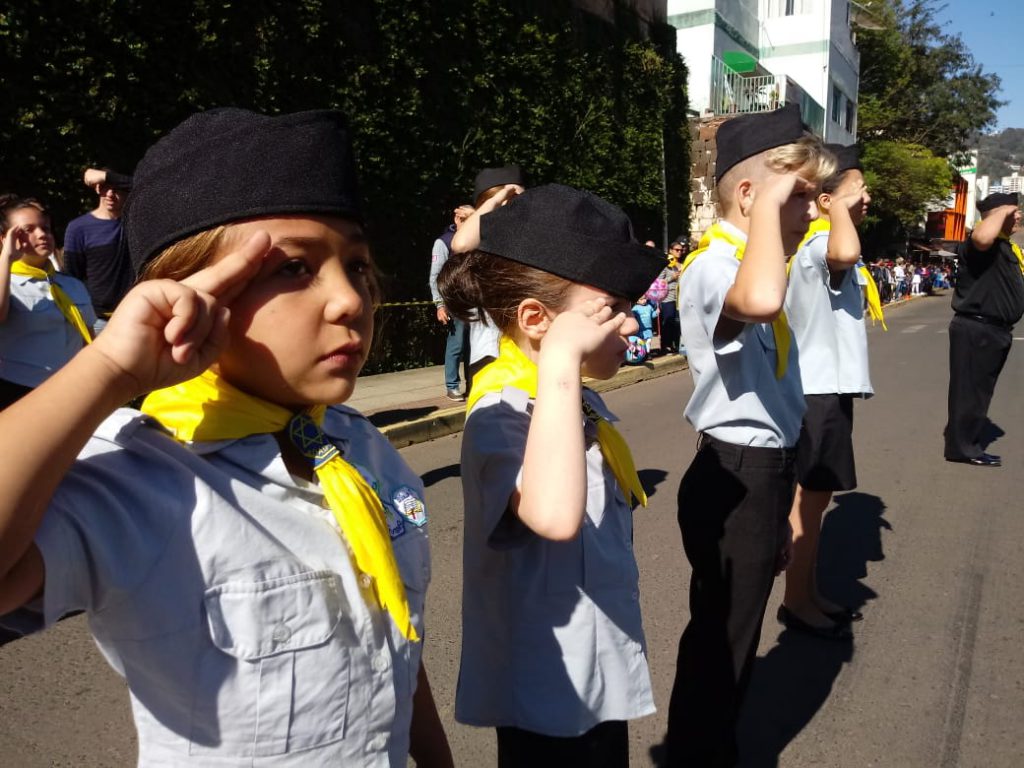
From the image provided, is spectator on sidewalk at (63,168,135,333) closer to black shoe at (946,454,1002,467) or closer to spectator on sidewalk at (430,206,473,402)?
spectator on sidewalk at (430,206,473,402)

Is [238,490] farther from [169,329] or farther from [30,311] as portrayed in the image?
[30,311]

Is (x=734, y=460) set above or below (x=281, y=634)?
below

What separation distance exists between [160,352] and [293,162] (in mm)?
362

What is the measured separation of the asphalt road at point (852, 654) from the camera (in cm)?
286

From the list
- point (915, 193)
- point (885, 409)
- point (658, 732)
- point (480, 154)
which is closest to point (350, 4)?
point (480, 154)

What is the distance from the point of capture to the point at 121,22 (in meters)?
7.93

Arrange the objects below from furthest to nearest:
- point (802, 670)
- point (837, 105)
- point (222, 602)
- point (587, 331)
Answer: point (837, 105)
point (802, 670)
point (587, 331)
point (222, 602)

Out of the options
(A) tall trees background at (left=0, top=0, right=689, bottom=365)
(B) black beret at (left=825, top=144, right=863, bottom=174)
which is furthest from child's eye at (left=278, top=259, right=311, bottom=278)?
(A) tall trees background at (left=0, top=0, right=689, bottom=365)

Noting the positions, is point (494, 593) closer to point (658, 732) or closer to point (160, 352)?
point (160, 352)

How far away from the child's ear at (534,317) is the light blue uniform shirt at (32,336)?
10.5 ft

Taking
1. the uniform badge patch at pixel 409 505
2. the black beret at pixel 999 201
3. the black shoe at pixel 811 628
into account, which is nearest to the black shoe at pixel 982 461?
the black beret at pixel 999 201

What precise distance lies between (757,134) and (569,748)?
1767 mm

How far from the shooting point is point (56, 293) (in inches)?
171

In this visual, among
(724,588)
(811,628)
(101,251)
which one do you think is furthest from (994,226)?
(101,251)
